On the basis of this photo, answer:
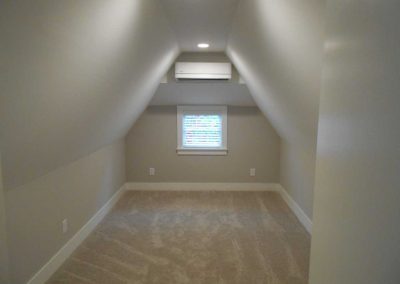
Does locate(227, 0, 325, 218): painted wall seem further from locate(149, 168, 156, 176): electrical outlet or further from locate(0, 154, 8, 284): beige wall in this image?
locate(149, 168, 156, 176): electrical outlet

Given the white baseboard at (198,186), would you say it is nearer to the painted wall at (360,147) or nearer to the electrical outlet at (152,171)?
the electrical outlet at (152,171)

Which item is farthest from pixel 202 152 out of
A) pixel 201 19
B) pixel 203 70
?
pixel 201 19

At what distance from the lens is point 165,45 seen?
3.03 m

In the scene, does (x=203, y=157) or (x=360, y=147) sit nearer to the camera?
(x=360, y=147)

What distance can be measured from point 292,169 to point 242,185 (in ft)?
3.43

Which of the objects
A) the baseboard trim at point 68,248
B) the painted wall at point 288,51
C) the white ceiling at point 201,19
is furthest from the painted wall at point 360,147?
the baseboard trim at point 68,248

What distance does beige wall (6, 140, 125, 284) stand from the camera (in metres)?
2.04

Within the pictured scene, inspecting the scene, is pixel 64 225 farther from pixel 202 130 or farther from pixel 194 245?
pixel 202 130

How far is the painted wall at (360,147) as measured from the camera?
0.66 m

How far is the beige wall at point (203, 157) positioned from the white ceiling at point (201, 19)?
1736 mm

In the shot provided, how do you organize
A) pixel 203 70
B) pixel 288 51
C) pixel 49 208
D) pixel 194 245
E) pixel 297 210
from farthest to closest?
pixel 203 70 → pixel 297 210 → pixel 194 245 → pixel 49 208 → pixel 288 51

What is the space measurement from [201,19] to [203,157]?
2810 millimetres

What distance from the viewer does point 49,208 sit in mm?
2504

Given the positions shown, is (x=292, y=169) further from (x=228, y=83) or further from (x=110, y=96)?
(x=110, y=96)
